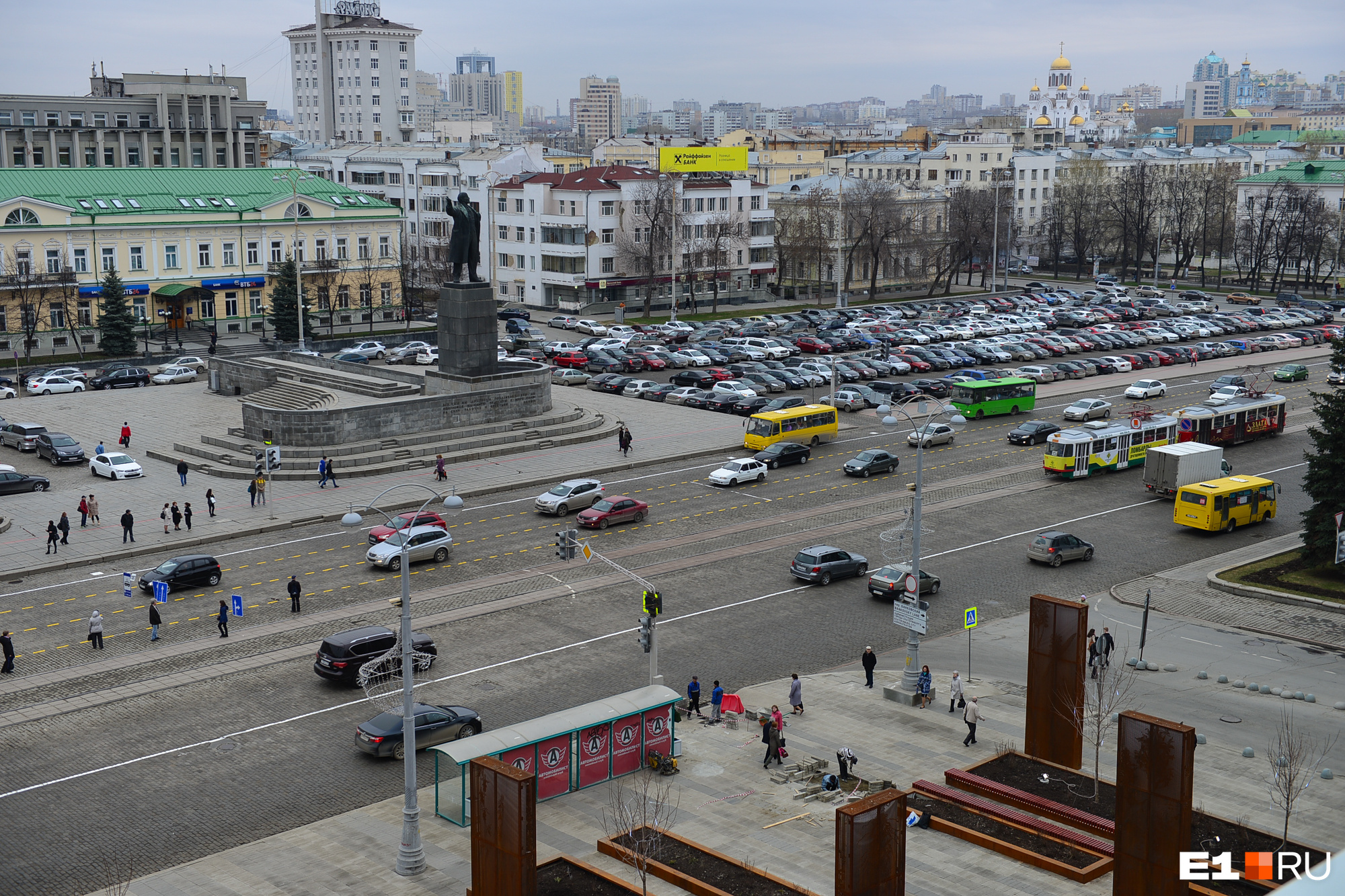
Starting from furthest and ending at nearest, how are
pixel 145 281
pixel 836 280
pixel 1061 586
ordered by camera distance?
1. pixel 836 280
2. pixel 145 281
3. pixel 1061 586

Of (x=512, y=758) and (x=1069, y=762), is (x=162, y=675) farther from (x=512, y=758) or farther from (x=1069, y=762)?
(x=1069, y=762)

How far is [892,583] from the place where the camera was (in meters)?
41.3

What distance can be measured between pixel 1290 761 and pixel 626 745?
13251 millimetres

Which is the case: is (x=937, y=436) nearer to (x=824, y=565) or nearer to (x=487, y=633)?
(x=824, y=565)

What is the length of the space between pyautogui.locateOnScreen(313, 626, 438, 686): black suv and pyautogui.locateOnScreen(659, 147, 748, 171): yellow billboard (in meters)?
84.7

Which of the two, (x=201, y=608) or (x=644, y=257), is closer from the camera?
(x=201, y=608)

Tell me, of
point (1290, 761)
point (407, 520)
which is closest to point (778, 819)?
point (1290, 761)

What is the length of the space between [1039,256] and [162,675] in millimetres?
140077

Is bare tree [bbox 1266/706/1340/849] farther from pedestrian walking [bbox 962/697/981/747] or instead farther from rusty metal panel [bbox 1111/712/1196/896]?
pedestrian walking [bbox 962/697/981/747]

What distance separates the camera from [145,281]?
92312mm

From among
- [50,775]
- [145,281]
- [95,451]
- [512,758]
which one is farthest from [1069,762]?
[145,281]

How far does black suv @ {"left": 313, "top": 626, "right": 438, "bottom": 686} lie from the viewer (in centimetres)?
3366

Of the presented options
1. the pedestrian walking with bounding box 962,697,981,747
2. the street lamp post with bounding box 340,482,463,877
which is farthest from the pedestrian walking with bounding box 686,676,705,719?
the street lamp post with bounding box 340,482,463,877

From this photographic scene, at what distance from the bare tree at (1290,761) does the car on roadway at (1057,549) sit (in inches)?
504
